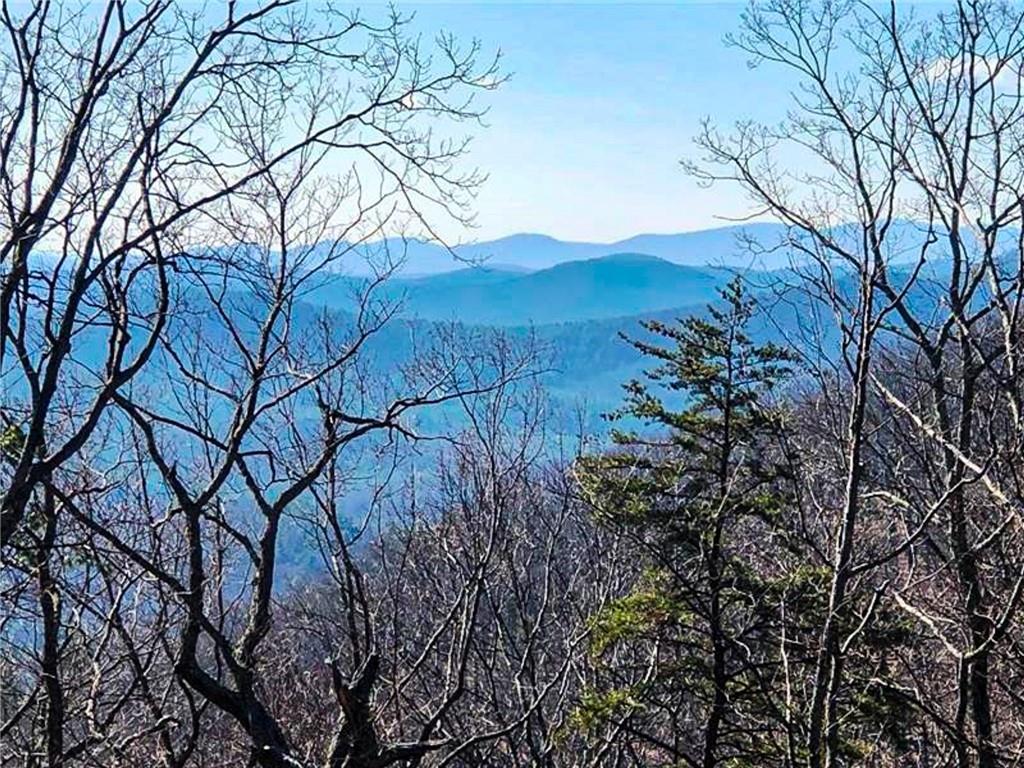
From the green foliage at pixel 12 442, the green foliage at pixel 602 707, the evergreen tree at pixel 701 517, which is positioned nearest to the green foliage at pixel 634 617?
the evergreen tree at pixel 701 517

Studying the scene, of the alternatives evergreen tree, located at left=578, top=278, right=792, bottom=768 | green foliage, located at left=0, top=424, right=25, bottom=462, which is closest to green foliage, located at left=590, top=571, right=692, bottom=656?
evergreen tree, located at left=578, top=278, right=792, bottom=768

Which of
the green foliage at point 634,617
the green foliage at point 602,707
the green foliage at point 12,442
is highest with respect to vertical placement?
the green foliage at point 12,442

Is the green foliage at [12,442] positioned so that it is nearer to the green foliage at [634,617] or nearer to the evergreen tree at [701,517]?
the green foliage at [634,617]

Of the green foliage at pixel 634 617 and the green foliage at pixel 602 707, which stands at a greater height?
the green foliage at pixel 634 617

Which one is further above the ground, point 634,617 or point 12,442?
point 12,442

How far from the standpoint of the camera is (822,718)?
5359 mm

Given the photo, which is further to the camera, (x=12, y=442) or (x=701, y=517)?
(x=701, y=517)

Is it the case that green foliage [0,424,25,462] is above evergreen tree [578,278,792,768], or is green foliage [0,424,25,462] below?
above

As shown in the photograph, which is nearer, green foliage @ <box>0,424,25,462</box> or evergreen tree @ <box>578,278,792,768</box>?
green foliage @ <box>0,424,25,462</box>

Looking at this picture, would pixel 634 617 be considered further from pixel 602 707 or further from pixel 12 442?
pixel 12 442

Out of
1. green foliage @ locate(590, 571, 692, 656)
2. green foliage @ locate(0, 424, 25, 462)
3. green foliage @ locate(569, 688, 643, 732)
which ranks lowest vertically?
green foliage @ locate(569, 688, 643, 732)

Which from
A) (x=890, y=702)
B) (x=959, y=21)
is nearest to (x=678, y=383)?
(x=890, y=702)

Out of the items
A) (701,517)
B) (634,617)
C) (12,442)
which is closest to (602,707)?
(634,617)

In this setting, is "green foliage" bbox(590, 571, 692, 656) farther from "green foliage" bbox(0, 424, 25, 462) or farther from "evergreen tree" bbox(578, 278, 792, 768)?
"green foliage" bbox(0, 424, 25, 462)
